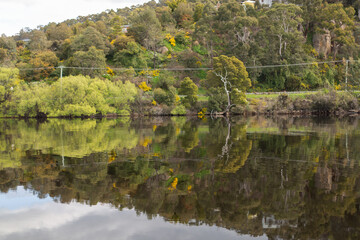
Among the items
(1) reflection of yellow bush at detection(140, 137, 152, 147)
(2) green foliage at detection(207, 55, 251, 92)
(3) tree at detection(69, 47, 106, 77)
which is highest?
(3) tree at detection(69, 47, 106, 77)

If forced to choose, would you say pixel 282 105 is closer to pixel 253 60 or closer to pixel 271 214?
pixel 253 60

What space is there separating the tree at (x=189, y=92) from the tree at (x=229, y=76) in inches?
116

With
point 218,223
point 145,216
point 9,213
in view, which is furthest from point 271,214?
point 9,213

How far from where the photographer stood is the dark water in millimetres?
8617

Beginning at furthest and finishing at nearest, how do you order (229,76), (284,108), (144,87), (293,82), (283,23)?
(283,23)
(293,82)
(144,87)
(284,108)
(229,76)

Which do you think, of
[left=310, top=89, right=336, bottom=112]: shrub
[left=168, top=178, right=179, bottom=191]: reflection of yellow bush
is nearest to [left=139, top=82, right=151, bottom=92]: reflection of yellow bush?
[left=310, top=89, right=336, bottom=112]: shrub

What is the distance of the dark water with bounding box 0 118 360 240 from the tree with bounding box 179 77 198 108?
3743cm

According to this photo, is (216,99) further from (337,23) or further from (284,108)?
(337,23)

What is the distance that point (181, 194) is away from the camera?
1098cm

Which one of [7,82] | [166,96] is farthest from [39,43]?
[166,96]

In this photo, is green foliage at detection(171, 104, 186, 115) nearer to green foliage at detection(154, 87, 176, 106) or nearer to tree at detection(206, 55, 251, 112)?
green foliage at detection(154, 87, 176, 106)

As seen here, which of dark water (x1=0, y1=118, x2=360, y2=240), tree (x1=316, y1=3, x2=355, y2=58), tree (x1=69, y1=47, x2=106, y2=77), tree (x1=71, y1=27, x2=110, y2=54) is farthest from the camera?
tree (x1=316, y1=3, x2=355, y2=58)

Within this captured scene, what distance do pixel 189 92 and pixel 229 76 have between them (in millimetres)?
7225

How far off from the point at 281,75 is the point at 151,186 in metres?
58.8
